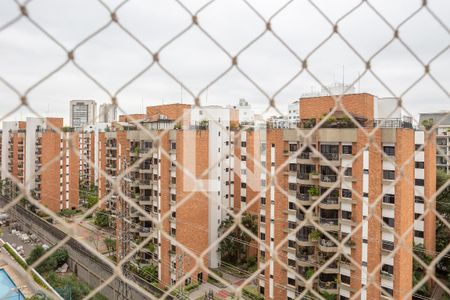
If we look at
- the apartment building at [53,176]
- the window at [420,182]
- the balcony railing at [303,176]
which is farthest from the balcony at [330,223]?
the apartment building at [53,176]

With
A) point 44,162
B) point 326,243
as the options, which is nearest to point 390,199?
point 326,243

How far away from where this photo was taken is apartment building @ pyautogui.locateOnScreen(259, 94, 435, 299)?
15.5 ft

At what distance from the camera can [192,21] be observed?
0.48 m

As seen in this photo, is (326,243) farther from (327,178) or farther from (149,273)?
(149,273)

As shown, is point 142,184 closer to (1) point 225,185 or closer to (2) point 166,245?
(2) point 166,245

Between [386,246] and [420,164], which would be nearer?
[386,246]

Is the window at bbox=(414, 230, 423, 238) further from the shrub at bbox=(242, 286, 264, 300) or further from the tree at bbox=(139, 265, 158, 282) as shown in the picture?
the tree at bbox=(139, 265, 158, 282)

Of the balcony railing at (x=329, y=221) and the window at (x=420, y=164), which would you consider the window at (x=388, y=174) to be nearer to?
the balcony railing at (x=329, y=221)

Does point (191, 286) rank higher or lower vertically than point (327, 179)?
lower

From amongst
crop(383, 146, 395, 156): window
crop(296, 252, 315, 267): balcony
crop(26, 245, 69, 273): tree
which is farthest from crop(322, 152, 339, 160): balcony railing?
crop(26, 245, 69, 273): tree

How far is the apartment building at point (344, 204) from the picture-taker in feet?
15.5

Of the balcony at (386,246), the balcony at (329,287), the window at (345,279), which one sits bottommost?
the balcony at (329,287)

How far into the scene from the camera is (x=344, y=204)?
16.7ft

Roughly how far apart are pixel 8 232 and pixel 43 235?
1.75 meters
